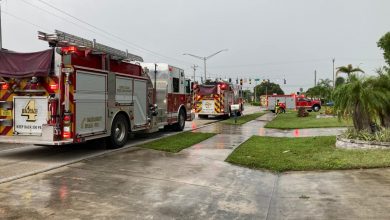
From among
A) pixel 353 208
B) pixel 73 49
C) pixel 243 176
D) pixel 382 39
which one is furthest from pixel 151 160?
pixel 382 39

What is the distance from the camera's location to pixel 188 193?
24.4ft

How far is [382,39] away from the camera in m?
59.0

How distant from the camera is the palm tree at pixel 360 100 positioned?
12383 mm

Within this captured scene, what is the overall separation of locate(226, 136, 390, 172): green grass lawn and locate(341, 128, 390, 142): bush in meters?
0.62

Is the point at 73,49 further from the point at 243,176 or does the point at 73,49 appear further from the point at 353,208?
the point at 353,208

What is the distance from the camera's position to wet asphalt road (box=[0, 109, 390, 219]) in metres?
6.16

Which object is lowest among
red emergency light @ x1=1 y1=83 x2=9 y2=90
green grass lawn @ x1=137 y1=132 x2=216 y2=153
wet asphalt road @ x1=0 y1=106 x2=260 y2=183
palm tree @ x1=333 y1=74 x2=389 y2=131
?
wet asphalt road @ x1=0 y1=106 x2=260 y2=183

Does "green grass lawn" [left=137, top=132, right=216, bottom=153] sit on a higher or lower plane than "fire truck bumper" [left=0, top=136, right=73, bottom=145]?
lower

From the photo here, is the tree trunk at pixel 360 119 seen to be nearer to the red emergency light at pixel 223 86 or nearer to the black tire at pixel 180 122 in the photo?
the black tire at pixel 180 122

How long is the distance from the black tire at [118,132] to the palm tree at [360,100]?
21.3ft

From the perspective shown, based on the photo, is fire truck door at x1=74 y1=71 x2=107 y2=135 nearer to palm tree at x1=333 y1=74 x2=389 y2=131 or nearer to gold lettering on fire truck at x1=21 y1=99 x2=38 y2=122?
gold lettering on fire truck at x1=21 y1=99 x2=38 y2=122

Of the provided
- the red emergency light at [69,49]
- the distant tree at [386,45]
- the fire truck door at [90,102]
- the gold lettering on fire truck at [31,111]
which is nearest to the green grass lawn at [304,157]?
the fire truck door at [90,102]

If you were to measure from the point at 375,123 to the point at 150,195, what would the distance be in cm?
837

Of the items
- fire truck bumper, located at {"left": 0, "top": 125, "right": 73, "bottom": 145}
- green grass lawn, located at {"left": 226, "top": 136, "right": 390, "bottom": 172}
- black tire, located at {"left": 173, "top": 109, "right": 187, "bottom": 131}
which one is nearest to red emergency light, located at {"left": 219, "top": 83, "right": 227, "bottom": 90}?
black tire, located at {"left": 173, "top": 109, "right": 187, "bottom": 131}
